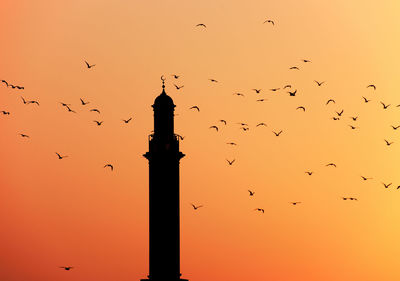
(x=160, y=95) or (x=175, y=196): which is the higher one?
(x=160, y=95)

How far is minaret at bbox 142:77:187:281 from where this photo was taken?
74.7m

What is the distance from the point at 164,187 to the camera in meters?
75.6

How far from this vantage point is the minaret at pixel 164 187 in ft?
245

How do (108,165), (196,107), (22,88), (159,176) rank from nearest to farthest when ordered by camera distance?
(22,88), (196,107), (108,165), (159,176)

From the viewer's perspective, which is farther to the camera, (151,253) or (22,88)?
(151,253)

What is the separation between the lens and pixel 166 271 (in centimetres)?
7369

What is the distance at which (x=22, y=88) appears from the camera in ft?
201

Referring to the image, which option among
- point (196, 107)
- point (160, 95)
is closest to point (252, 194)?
point (196, 107)

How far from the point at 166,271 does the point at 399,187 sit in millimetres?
19125

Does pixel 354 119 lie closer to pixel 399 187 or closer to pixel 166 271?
pixel 399 187

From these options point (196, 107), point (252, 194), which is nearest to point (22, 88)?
point (196, 107)

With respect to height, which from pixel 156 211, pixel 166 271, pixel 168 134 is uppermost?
pixel 168 134

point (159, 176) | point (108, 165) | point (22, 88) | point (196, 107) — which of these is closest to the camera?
point (22, 88)

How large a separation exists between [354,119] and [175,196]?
19.0 meters
